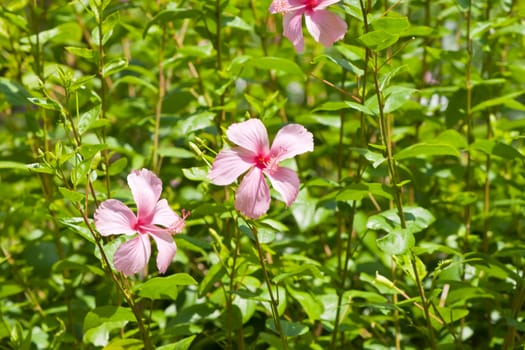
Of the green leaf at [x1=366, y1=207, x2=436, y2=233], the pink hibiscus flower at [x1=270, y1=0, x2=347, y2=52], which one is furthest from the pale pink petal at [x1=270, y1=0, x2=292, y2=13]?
the green leaf at [x1=366, y1=207, x2=436, y2=233]

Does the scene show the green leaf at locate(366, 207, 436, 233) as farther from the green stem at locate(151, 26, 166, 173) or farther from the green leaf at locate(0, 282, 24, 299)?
the green leaf at locate(0, 282, 24, 299)

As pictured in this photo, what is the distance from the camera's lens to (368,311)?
179cm

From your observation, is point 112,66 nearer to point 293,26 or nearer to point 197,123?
point 197,123

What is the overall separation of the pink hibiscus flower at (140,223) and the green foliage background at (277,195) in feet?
0.17

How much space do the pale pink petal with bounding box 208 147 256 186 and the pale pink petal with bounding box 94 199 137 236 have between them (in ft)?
0.45

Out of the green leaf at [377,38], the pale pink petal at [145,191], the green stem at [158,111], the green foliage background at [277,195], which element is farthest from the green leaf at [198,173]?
the green stem at [158,111]

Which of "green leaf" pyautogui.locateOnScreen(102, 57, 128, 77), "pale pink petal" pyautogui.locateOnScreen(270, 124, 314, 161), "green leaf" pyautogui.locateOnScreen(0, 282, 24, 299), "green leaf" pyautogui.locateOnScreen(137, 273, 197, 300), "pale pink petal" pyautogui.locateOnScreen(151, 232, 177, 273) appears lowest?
"green leaf" pyautogui.locateOnScreen(0, 282, 24, 299)

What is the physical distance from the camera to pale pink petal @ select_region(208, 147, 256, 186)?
107cm

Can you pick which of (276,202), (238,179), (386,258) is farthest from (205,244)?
(276,202)

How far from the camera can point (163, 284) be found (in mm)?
1156

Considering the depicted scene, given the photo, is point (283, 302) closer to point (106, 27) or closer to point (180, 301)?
point (180, 301)

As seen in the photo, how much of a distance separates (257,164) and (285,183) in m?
0.05

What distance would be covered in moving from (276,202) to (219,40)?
58cm

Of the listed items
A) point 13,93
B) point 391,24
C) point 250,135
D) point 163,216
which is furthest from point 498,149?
point 13,93
